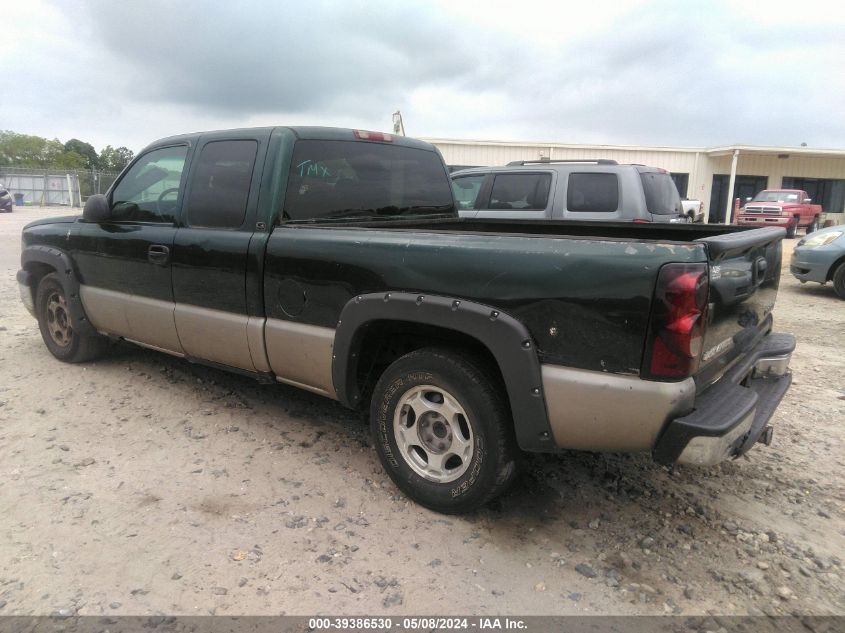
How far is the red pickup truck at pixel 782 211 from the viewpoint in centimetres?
2178

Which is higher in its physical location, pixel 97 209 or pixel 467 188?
pixel 467 188

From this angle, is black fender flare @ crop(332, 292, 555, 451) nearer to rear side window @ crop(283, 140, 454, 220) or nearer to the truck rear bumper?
the truck rear bumper

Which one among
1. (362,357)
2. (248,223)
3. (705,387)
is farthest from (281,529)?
(705,387)

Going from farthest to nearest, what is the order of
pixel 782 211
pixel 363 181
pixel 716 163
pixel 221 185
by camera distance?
pixel 716 163
pixel 782 211
pixel 363 181
pixel 221 185

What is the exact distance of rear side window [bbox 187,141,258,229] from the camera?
11.9ft

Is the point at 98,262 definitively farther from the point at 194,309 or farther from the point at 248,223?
the point at 248,223

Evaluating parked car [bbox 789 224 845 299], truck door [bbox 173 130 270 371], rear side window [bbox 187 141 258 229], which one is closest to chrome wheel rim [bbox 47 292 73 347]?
truck door [bbox 173 130 270 371]

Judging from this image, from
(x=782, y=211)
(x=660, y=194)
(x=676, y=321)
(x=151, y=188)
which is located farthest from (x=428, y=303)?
(x=782, y=211)

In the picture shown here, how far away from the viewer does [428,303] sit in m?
2.74

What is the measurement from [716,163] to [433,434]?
30.0m

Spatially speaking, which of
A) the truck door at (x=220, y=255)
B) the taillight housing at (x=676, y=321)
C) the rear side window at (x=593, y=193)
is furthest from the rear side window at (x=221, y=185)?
the rear side window at (x=593, y=193)

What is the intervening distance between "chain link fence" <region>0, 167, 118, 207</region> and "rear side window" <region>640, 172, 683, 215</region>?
32.2m

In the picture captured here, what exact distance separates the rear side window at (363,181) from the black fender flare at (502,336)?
1006mm

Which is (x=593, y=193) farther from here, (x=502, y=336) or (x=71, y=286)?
(x=71, y=286)
